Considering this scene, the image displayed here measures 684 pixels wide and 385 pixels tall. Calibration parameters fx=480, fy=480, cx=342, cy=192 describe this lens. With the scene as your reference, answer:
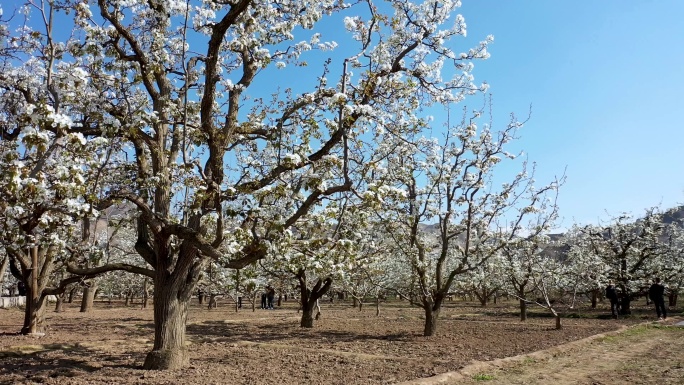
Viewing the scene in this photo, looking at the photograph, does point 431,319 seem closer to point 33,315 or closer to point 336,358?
point 336,358

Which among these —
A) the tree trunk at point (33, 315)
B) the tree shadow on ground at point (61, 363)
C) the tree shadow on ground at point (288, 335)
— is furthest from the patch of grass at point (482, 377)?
the tree trunk at point (33, 315)

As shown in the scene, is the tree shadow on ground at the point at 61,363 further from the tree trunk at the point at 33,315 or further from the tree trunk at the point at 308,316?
the tree trunk at the point at 308,316

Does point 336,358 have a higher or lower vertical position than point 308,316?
lower

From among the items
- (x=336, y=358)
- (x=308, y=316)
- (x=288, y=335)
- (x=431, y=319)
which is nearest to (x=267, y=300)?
(x=308, y=316)

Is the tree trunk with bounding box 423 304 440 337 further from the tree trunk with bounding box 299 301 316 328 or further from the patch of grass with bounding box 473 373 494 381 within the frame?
the patch of grass with bounding box 473 373 494 381

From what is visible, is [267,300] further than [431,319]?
Yes

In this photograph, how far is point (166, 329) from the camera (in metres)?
9.50

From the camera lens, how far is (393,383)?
8.31 metres

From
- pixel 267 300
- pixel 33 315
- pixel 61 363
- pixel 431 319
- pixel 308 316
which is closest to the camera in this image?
pixel 61 363

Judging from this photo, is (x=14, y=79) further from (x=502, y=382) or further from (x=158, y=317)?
(x=502, y=382)

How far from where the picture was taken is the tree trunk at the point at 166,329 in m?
9.44

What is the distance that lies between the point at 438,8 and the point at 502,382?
24.2ft

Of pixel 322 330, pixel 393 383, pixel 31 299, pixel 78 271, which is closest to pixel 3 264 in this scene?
pixel 31 299

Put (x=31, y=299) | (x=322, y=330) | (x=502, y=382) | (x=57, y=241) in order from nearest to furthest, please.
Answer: (x=57, y=241) → (x=502, y=382) → (x=31, y=299) → (x=322, y=330)
